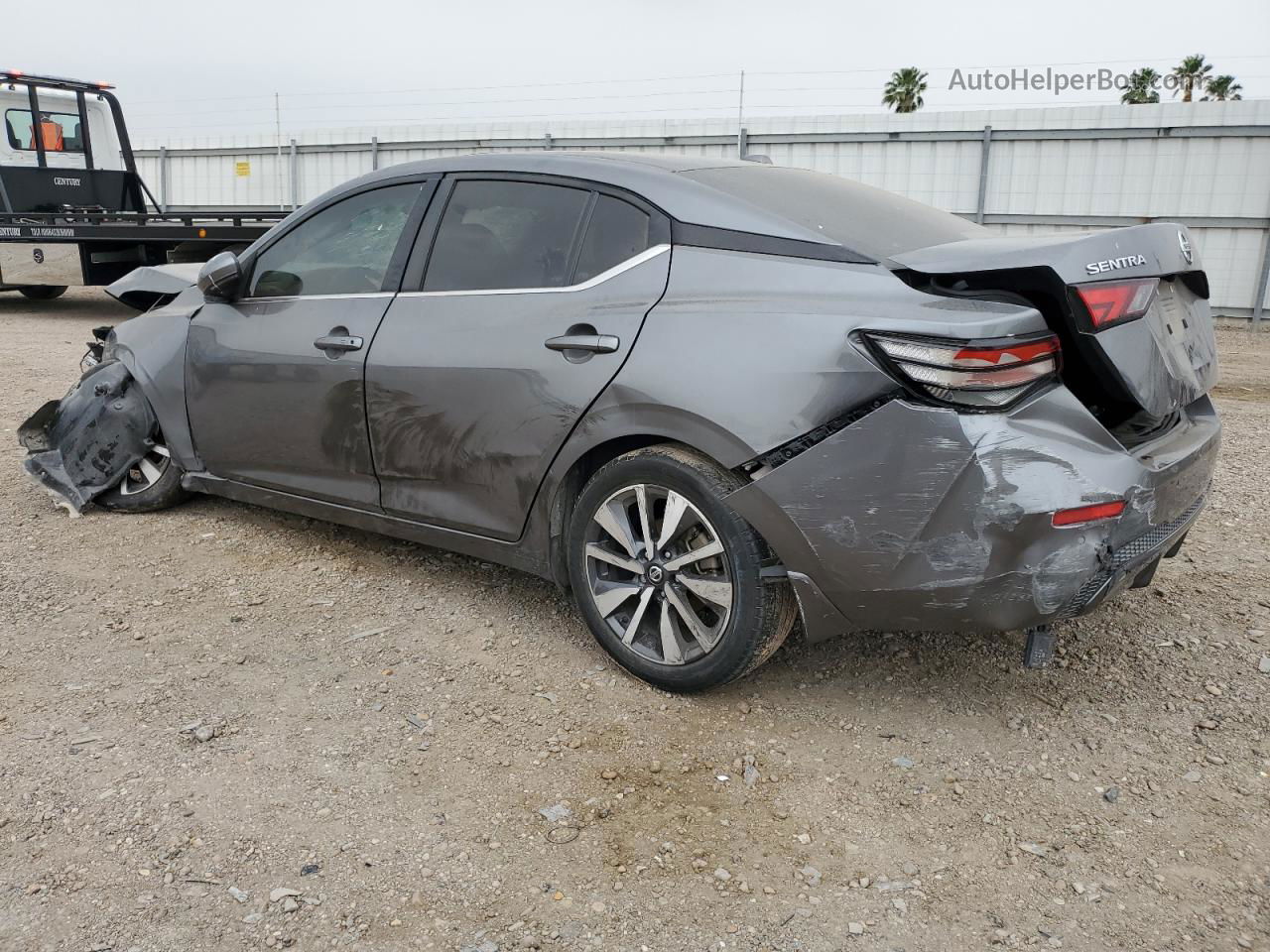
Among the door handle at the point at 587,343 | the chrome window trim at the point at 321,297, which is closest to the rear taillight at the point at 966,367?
the door handle at the point at 587,343

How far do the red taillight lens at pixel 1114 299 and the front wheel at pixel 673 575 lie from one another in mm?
1033

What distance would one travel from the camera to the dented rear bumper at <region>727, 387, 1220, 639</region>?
2662mm

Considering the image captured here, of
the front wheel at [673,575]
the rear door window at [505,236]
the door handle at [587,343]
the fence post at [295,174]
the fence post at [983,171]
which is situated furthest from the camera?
the fence post at [295,174]

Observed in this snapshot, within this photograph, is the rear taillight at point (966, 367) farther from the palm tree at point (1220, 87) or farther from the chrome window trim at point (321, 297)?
the palm tree at point (1220, 87)

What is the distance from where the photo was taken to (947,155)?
14.2 meters

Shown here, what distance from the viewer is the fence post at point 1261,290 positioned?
12812 millimetres

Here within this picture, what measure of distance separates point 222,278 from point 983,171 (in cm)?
1195

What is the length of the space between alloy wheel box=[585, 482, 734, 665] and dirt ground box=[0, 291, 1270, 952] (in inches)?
7.8

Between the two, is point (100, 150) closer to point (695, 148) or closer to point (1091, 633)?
point (695, 148)

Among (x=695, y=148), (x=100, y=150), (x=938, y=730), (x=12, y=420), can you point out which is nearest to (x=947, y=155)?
(x=695, y=148)

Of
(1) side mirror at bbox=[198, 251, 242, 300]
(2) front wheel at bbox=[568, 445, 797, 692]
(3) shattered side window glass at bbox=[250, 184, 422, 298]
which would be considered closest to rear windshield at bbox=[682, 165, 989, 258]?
(2) front wheel at bbox=[568, 445, 797, 692]

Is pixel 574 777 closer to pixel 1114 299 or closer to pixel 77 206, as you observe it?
pixel 1114 299

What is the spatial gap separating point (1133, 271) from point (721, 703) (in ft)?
5.50

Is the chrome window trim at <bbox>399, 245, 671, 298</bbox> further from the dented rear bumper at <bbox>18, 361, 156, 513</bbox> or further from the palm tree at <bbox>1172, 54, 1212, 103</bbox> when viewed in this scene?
the palm tree at <bbox>1172, 54, 1212, 103</bbox>
